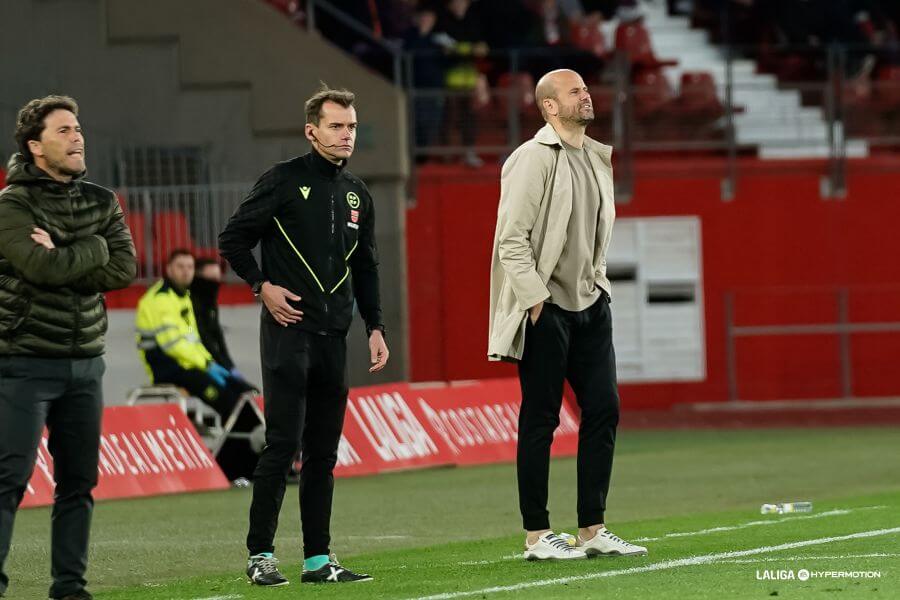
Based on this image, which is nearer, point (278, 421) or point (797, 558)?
point (278, 421)

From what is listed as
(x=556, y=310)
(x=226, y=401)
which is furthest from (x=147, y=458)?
(x=556, y=310)

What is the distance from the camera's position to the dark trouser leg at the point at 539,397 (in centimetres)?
890

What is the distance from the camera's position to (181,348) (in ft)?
53.0

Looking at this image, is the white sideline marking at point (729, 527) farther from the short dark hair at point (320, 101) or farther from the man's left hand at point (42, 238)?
the man's left hand at point (42, 238)

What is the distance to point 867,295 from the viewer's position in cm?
2505

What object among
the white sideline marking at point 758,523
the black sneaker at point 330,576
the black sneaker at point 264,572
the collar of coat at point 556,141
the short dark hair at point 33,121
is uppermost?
the short dark hair at point 33,121

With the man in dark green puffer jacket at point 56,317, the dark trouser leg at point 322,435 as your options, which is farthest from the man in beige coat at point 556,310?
the man in dark green puffer jacket at point 56,317

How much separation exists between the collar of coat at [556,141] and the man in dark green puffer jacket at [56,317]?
7.04ft

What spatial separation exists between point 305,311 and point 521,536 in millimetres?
2767

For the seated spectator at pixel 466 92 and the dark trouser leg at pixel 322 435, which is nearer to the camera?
the dark trouser leg at pixel 322 435

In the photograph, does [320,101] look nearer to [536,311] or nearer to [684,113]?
[536,311]

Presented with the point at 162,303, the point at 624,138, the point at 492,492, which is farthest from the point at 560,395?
the point at 624,138

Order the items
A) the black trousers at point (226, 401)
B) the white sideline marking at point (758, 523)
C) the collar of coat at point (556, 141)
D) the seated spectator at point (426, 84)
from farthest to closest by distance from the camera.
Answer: the seated spectator at point (426, 84) < the black trousers at point (226, 401) < the white sideline marking at point (758, 523) < the collar of coat at point (556, 141)

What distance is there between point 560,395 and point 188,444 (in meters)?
6.53
